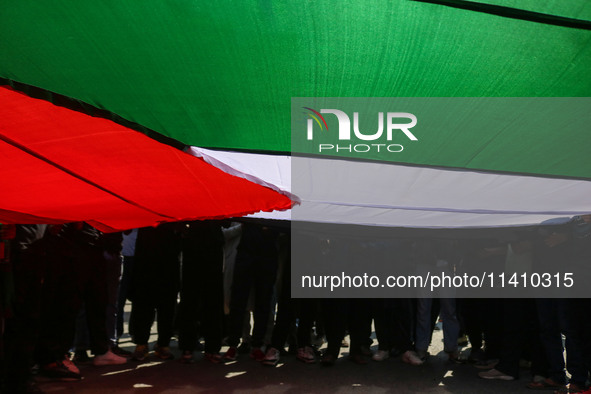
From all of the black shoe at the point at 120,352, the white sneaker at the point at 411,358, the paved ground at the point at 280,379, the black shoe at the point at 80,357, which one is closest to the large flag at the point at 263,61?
the paved ground at the point at 280,379

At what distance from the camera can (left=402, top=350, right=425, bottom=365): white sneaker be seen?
20.9 ft

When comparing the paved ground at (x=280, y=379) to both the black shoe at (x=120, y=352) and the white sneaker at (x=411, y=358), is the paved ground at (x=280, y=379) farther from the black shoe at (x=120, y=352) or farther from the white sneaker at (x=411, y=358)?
the black shoe at (x=120, y=352)

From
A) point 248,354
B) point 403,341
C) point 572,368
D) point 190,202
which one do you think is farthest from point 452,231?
point 190,202

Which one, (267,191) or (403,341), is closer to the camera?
(267,191)

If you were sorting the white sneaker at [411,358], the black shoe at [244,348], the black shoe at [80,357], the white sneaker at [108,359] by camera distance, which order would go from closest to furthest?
1. the white sneaker at [108,359]
2. the black shoe at [80,357]
3. the white sneaker at [411,358]
4. the black shoe at [244,348]

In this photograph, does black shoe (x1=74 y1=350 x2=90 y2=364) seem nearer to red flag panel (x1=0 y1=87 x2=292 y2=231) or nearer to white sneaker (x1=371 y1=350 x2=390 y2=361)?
red flag panel (x1=0 y1=87 x2=292 y2=231)

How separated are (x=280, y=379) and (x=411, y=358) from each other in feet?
5.91

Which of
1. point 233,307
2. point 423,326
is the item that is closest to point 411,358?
point 423,326

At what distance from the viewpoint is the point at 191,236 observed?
604 cm

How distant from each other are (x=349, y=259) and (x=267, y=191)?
359 centimetres

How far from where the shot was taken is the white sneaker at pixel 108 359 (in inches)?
219

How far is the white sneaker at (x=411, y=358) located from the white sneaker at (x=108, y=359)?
316 cm

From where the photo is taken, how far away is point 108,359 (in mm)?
5586

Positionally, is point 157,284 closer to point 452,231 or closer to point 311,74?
point 452,231
